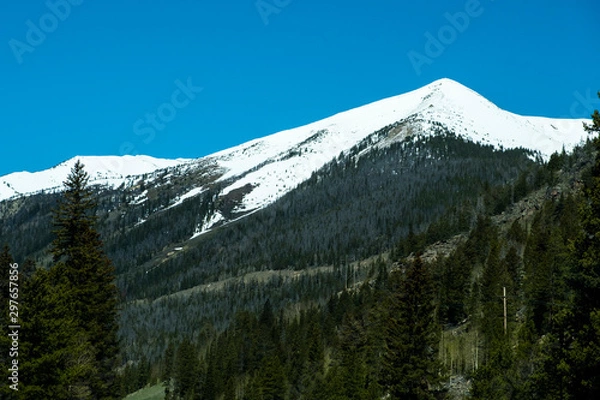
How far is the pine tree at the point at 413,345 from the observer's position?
37.0 metres

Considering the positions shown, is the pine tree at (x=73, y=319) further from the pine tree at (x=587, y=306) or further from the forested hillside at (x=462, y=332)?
the pine tree at (x=587, y=306)

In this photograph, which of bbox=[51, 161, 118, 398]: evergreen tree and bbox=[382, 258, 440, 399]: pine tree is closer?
bbox=[51, 161, 118, 398]: evergreen tree

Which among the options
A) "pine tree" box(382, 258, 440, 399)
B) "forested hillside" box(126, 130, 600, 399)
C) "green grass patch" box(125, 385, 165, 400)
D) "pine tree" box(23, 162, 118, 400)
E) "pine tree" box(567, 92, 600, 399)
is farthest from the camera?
"green grass patch" box(125, 385, 165, 400)

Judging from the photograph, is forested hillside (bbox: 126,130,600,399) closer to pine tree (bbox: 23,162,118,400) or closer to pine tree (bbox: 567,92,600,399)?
pine tree (bbox: 567,92,600,399)

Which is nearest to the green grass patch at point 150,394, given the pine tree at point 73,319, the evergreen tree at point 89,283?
the evergreen tree at point 89,283

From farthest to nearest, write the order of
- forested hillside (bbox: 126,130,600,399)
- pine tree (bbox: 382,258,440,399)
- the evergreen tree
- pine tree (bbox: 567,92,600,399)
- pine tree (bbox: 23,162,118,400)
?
pine tree (bbox: 382,258,440,399) → the evergreen tree → pine tree (bbox: 23,162,118,400) → forested hillside (bbox: 126,130,600,399) → pine tree (bbox: 567,92,600,399)

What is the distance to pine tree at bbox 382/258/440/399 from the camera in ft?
121

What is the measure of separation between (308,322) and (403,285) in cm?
7923

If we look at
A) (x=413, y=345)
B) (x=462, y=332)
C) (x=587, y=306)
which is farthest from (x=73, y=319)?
(x=462, y=332)

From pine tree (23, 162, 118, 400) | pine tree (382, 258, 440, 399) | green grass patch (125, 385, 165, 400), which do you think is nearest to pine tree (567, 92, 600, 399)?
pine tree (382, 258, 440, 399)

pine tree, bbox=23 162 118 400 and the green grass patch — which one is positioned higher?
pine tree, bbox=23 162 118 400

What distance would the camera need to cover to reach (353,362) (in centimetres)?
7175

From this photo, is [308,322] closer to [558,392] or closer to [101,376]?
[101,376]

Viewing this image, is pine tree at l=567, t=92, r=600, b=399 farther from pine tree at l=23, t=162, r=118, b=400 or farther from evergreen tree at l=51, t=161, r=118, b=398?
evergreen tree at l=51, t=161, r=118, b=398
